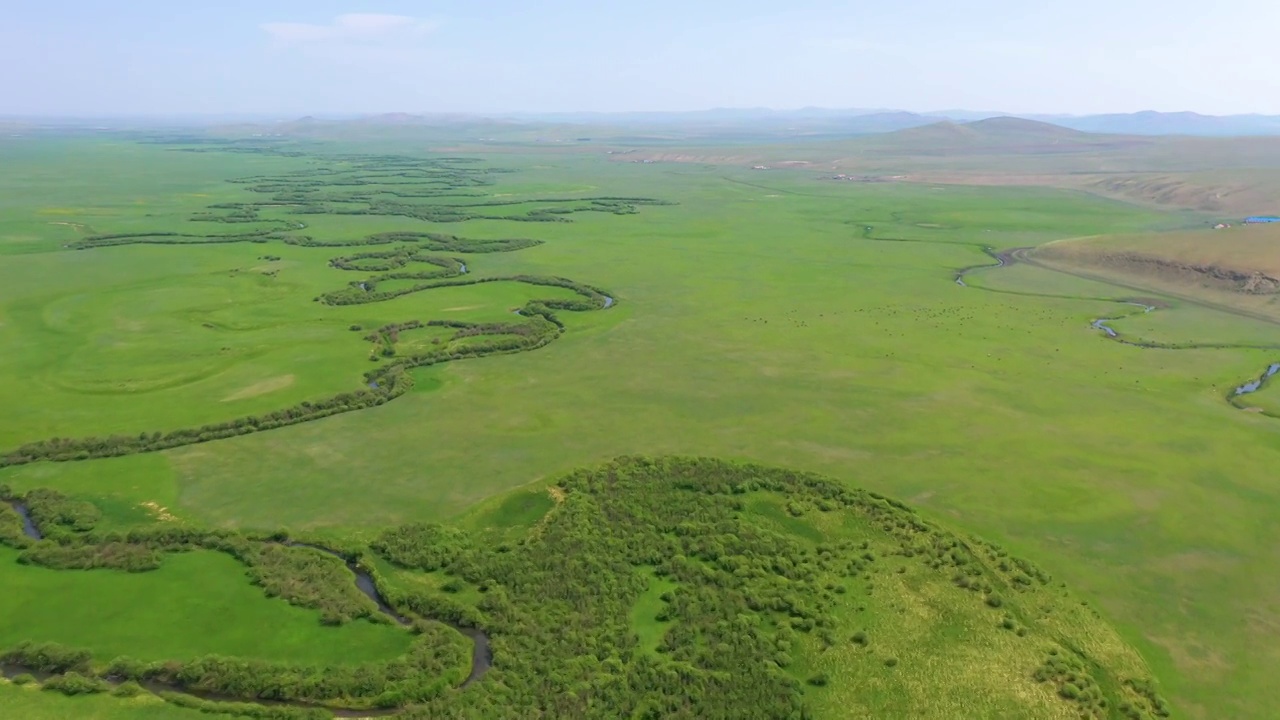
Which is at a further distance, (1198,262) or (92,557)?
(1198,262)

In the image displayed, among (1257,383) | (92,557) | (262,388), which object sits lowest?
(92,557)

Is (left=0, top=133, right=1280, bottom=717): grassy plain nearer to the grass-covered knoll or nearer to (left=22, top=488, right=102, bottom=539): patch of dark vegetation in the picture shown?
(left=22, top=488, right=102, bottom=539): patch of dark vegetation

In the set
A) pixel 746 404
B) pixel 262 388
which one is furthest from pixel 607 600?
pixel 262 388

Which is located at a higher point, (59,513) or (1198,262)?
(1198,262)

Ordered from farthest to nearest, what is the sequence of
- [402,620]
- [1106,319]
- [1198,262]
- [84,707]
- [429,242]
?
[429,242] → [1198,262] → [1106,319] → [402,620] → [84,707]

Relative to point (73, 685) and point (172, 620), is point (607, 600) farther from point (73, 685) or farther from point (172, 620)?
point (73, 685)

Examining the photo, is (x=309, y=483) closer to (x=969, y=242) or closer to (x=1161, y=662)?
(x=1161, y=662)

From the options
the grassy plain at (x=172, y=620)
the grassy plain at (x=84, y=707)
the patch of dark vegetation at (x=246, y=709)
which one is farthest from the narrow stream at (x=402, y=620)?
the grassy plain at (x=84, y=707)

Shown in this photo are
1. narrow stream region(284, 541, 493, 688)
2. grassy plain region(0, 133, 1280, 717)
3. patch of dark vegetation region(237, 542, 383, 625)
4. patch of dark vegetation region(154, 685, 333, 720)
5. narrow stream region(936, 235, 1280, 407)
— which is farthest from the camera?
narrow stream region(936, 235, 1280, 407)

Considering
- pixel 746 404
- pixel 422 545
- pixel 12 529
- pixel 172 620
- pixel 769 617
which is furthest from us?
pixel 746 404

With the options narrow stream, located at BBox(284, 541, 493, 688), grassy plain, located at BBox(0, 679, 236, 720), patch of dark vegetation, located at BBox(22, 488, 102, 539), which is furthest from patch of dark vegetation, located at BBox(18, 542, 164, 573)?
grassy plain, located at BBox(0, 679, 236, 720)
